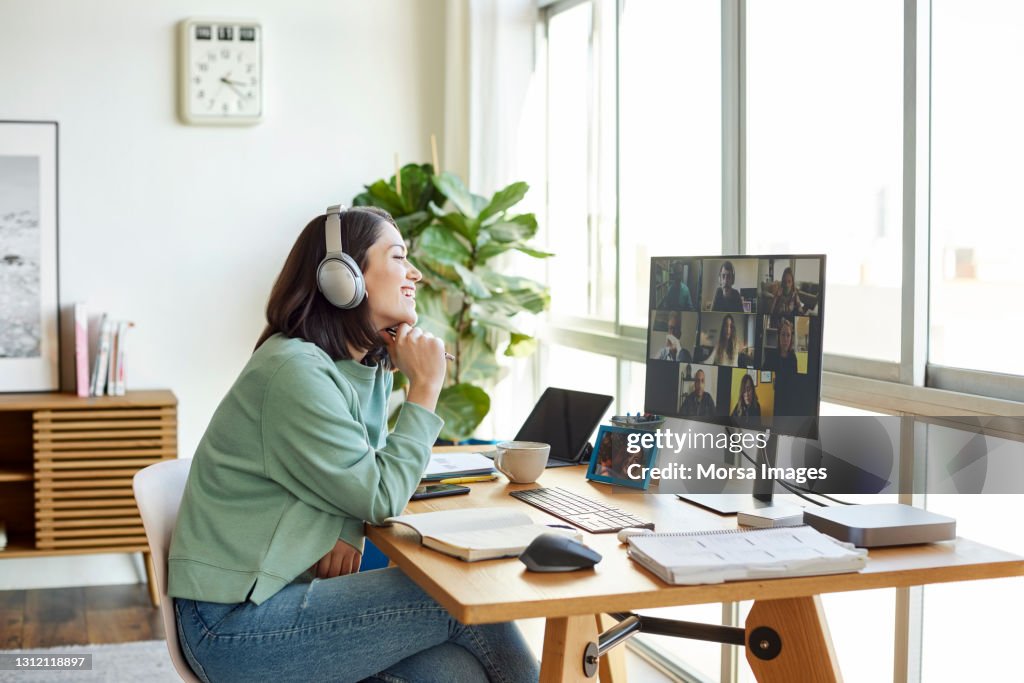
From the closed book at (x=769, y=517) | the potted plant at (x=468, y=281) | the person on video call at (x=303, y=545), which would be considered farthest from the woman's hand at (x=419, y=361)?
the potted plant at (x=468, y=281)

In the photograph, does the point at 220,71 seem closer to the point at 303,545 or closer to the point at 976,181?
the point at 303,545

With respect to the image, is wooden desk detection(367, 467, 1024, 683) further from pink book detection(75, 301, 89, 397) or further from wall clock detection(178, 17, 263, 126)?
wall clock detection(178, 17, 263, 126)

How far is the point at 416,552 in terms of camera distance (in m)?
1.57

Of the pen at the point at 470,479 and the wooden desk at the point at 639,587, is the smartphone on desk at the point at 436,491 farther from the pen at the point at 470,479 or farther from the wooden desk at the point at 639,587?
the wooden desk at the point at 639,587

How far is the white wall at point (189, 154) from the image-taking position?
3.94 meters

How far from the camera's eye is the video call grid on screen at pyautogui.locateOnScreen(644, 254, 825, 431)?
1.75 meters

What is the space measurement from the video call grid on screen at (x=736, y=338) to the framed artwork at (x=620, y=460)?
0.09 m

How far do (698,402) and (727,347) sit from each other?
13cm

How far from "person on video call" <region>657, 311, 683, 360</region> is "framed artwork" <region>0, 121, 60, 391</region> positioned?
269 cm

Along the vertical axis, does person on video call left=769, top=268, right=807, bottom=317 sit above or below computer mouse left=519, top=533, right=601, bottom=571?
above

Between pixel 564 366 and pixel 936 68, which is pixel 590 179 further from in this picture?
pixel 936 68

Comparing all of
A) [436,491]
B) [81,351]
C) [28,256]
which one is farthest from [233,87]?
[436,491]

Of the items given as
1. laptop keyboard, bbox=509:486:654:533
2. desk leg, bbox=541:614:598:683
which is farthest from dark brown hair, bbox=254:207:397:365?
desk leg, bbox=541:614:598:683

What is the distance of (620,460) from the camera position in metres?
2.06
